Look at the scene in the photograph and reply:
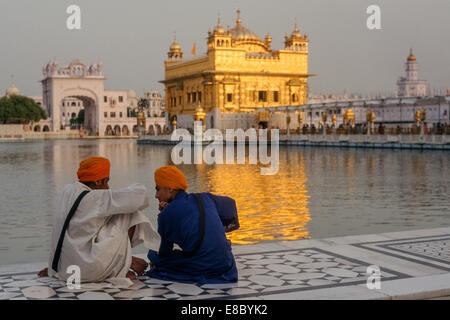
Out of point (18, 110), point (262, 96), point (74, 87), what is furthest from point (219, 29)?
point (74, 87)

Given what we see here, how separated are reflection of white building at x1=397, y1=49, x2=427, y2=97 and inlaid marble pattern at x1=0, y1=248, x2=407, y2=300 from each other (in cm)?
11199

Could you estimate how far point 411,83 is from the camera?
112312 mm

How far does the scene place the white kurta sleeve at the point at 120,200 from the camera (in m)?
4.40

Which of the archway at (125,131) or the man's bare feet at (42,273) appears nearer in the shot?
the man's bare feet at (42,273)

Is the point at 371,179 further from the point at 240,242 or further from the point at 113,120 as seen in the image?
the point at 113,120

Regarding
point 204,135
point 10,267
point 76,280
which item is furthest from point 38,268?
point 204,135

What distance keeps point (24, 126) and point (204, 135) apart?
4187cm

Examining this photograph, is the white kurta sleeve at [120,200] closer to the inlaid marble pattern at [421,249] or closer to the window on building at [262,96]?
the inlaid marble pattern at [421,249]

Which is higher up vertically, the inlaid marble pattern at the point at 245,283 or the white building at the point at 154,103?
the white building at the point at 154,103

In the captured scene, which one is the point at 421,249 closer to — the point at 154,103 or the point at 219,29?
the point at 219,29

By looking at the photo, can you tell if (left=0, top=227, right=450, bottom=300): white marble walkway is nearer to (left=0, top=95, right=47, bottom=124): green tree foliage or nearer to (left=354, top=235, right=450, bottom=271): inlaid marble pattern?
(left=354, top=235, right=450, bottom=271): inlaid marble pattern

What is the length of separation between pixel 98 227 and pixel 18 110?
71.0 m

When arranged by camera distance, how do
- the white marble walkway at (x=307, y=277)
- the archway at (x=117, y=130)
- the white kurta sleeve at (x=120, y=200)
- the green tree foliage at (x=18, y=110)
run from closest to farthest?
the white marble walkway at (x=307, y=277) < the white kurta sleeve at (x=120, y=200) < the green tree foliage at (x=18, y=110) < the archway at (x=117, y=130)

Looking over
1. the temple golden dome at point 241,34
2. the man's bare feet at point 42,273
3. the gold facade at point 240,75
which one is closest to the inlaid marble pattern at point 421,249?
the man's bare feet at point 42,273
